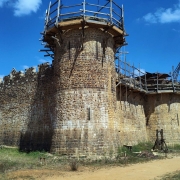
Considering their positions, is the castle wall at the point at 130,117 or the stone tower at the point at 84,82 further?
the castle wall at the point at 130,117

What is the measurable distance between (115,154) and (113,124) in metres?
1.85

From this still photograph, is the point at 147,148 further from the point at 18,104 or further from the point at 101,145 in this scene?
the point at 18,104

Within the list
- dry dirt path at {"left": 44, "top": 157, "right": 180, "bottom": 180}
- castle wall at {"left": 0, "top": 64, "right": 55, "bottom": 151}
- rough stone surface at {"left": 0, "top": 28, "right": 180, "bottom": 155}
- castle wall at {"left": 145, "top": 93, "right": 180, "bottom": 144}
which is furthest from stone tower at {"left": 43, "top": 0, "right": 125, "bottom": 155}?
castle wall at {"left": 145, "top": 93, "right": 180, "bottom": 144}

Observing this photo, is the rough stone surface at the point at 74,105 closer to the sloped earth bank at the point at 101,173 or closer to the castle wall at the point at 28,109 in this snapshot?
the castle wall at the point at 28,109

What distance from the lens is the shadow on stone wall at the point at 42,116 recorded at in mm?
17250

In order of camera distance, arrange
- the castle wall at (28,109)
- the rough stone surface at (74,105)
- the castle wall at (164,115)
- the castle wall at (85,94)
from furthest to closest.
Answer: the castle wall at (164,115) < the castle wall at (28,109) < the rough stone surface at (74,105) < the castle wall at (85,94)

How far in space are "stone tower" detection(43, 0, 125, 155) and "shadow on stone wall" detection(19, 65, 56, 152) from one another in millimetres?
1152

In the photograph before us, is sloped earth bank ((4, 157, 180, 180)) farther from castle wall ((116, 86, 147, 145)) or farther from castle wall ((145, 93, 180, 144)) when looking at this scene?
castle wall ((145, 93, 180, 144))

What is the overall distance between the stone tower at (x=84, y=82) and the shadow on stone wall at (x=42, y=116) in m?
1.15

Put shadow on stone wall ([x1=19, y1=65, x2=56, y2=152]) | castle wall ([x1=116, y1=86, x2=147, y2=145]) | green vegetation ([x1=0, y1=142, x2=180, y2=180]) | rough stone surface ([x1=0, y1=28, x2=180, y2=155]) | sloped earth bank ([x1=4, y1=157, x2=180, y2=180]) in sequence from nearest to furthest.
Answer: sloped earth bank ([x1=4, y1=157, x2=180, y2=180])
green vegetation ([x1=0, y1=142, x2=180, y2=180])
rough stone surface ([x1=0, y1=28, x2=180, y2=155])
shadow on stone wall ([x1=19, y1=65, x2=56, y2=152])
castle wall ([x1=116, y1=86, x2=147, y2=145])

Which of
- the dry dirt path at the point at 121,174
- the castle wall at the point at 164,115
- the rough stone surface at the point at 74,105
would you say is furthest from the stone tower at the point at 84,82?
the castle wall at the point at 164,115

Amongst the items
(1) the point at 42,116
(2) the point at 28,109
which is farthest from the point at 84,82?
(2) the point at 28,109

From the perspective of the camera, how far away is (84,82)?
1602cm

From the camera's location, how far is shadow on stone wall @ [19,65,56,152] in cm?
1725
